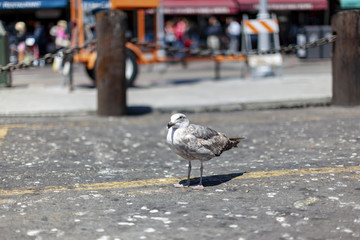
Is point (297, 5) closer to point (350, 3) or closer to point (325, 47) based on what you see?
point (350, 3)

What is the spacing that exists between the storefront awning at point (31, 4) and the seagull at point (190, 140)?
25122mm

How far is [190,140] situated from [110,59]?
199 inches

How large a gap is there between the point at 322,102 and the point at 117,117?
345cm

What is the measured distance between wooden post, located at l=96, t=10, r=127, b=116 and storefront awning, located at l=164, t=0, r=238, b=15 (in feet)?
69.1

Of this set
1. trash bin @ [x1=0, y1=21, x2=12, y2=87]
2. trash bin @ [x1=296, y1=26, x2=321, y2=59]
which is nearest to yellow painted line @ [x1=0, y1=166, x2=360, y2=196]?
trash bin @ [x1=0, y1=21, x2=12, y2=87]

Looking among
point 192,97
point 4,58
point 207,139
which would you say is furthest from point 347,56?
point 4,58

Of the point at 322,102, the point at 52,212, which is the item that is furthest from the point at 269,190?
the point at 322,102

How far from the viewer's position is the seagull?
5414 mm

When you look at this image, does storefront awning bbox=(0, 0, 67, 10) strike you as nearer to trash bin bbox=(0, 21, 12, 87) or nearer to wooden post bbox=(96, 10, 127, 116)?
trash bin bbox=(0, 21, 12, 87)

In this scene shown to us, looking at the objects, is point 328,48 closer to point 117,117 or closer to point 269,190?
point 117,117

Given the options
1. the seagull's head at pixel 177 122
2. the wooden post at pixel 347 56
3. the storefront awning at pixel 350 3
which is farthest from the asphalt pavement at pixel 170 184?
the storefront awning at pixel 350 3

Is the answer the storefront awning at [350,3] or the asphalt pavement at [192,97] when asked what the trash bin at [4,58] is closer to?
the asphalt pavement at [192,97]

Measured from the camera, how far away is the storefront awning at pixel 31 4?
96.9 feet

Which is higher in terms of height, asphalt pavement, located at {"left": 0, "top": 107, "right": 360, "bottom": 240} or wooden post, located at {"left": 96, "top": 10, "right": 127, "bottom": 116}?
wooden post, located at {"left": 96, "top": 10, "right": 127, "bottom": 116}
